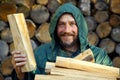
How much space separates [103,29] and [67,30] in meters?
1.56

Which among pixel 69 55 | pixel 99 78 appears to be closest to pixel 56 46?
pixel 69 55

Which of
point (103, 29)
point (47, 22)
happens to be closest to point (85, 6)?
point (103, 29)

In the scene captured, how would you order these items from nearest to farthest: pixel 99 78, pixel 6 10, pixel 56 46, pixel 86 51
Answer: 1. pixel 99 78
2. pixel 86 51
3. pixel 56 46
4. pixel 6 10

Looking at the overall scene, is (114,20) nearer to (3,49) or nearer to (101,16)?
(101,16)

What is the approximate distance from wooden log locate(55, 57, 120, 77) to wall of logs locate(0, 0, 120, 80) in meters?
1.89

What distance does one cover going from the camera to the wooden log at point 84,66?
2.47 meters

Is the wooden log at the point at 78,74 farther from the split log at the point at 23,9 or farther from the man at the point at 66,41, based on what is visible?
the split log at the point at 23,9

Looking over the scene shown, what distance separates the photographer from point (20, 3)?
4.38 m

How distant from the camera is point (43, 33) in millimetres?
4414

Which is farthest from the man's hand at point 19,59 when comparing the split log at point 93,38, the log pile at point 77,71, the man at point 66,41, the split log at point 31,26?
the split log at point 93,38

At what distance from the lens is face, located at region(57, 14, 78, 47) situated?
2904mm

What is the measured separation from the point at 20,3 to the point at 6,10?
15 centimetres

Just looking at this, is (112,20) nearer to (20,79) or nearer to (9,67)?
(9,67)

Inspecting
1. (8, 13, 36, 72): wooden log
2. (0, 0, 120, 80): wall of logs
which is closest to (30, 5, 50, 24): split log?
(0, 0, 120, 80): wall of logs
